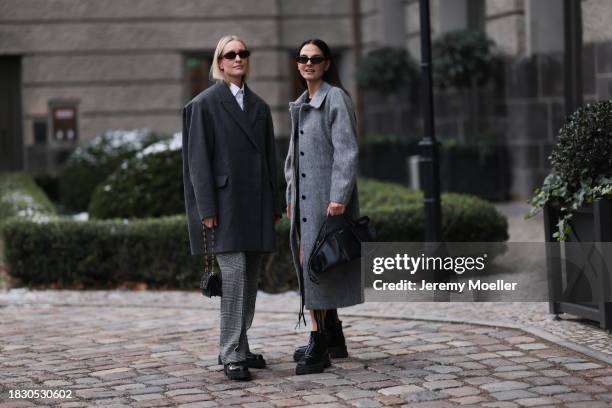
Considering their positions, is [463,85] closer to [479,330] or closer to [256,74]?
[256,74]

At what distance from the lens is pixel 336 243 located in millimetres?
6363

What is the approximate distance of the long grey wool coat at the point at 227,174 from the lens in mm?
6434

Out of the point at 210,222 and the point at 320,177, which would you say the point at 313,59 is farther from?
the point at 210,222

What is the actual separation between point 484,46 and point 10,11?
32.2 ft

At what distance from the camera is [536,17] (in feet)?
53.2

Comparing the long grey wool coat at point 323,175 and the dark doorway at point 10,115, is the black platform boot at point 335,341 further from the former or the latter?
the dark doorway at point 10,115

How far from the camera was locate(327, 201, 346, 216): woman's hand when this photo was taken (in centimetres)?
637

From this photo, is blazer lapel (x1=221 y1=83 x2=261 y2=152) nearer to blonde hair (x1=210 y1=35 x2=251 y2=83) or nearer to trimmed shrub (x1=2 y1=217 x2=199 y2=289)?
blonde hair (x1=210 y1=35 x2=251 y2=83)

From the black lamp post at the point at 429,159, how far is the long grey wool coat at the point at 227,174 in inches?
102

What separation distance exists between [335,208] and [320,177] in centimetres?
24

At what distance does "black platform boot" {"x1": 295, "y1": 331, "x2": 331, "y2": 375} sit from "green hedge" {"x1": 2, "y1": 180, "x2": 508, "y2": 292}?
365 centimetres

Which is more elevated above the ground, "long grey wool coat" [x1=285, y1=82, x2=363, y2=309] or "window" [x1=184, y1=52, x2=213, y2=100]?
"window" [x1=184, y1=52, x2=213, y2=100]

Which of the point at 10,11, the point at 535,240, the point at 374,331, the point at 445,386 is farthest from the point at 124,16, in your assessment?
the point at 445,386

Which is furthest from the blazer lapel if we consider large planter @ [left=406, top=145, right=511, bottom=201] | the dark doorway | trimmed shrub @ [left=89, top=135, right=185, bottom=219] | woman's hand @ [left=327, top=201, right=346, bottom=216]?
the dark doorway
